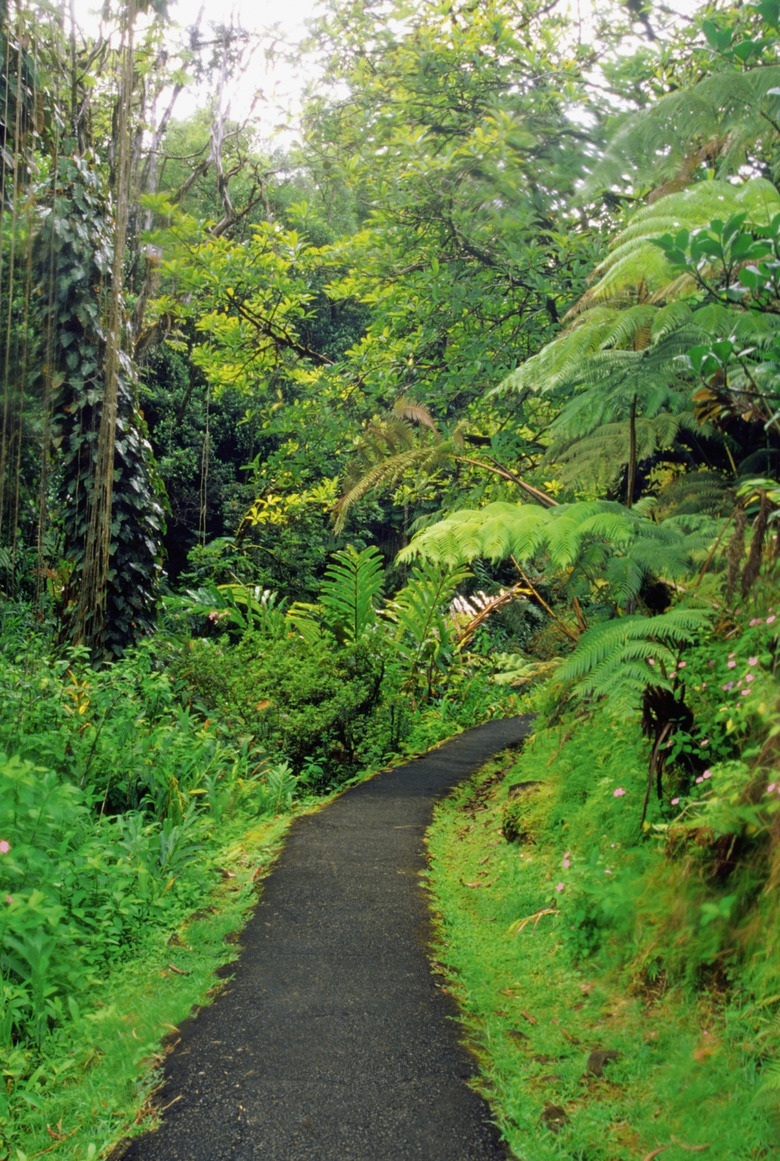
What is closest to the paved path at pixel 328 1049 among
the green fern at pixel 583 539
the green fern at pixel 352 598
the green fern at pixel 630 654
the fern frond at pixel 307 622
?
the green fern at pixel 630 654

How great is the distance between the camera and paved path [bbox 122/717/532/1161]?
2352mm

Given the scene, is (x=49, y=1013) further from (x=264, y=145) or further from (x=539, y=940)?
(x=264, y=145)

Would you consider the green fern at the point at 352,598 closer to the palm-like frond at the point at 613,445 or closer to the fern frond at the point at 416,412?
the fern frond at the point at 416,412

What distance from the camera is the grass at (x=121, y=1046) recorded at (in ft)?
8.14

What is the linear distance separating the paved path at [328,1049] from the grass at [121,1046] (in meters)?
0.09

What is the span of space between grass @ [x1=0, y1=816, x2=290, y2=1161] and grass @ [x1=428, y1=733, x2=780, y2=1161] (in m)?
1.00

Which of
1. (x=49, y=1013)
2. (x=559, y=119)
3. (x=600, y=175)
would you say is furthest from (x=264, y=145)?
(x=49, y=1013)

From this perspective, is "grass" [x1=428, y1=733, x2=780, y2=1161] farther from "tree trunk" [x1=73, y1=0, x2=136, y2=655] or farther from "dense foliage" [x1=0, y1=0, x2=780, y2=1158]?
"tree trunk" [x1=73, y1=0, x2=136, y2=655]

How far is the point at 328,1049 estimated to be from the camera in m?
2.77

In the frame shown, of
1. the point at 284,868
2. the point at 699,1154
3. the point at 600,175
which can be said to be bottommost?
the point at 284,868

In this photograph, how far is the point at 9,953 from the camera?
321cm

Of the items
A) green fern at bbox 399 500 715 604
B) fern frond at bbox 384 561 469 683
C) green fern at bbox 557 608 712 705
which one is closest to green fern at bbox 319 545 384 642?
fern frond at bbox 384 561 469 683

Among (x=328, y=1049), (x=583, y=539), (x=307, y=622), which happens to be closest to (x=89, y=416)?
(x=307, y=622)

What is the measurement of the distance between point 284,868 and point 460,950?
1.25 meters
